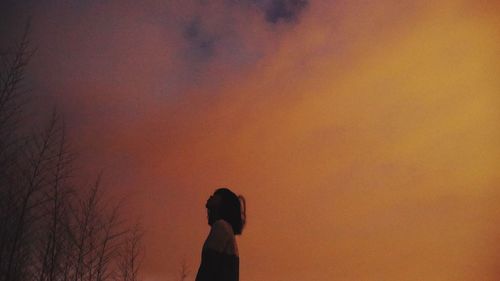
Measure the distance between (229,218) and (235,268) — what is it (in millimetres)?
420

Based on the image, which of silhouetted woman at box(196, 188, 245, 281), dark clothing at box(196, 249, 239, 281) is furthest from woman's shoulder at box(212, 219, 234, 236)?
dark clothing at box(196, 249, 239, 281)

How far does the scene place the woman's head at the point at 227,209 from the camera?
4074mm

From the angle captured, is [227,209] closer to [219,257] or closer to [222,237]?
[222,237]

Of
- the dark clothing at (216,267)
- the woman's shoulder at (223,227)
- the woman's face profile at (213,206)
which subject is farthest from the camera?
the woman's face profile at (213,206)

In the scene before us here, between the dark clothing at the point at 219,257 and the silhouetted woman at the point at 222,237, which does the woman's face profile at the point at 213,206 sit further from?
the dark clothing at the point at 219,257

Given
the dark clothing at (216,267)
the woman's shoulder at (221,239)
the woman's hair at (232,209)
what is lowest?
the dark clothing at (216,267)

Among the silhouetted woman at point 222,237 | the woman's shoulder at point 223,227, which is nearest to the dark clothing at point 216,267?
the silhouetted woman at point 222,237

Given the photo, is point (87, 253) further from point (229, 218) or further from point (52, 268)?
point (229, 218)

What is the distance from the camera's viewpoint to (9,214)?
15.2 metres

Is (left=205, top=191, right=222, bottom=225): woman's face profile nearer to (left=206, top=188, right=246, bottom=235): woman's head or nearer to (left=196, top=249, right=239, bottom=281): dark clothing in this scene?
(left=206, top=188, right=246, bottom=235): woman's head

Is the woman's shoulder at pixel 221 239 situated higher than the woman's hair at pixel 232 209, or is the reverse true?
the woman's hair at pixel 232 209

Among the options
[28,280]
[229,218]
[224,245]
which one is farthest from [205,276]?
[28,280]

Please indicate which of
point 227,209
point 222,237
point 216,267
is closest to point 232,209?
point 227,209

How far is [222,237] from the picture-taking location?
389cm
